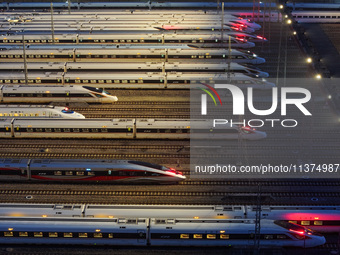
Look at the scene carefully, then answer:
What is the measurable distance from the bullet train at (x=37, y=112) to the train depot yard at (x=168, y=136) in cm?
11

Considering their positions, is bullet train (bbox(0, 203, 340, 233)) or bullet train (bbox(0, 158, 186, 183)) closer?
bullet train (bbox(0, 203, 340, 233))

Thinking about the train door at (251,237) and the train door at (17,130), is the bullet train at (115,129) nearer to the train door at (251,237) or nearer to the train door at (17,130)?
the train door at (17,130)

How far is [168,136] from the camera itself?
2510 inches

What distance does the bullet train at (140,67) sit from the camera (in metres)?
75.9

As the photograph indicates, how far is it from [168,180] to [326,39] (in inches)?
1640

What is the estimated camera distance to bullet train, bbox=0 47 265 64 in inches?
3182

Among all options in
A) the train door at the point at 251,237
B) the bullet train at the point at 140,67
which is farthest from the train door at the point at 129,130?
the train door at the point at 251,237

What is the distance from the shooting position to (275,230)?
47.8 meters

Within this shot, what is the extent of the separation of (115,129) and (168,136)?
4.53 metres

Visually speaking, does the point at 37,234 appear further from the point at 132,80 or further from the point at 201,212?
the point at 132,80

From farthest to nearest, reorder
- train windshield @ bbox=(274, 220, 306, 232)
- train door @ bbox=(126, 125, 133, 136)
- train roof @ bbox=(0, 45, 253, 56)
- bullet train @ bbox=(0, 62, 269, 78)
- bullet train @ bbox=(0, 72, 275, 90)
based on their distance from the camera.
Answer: train roof @ bbox=(0, 45, 253, 56)
bullet train @ bbox=(0, 62, 269, 78)
bullet train @ bbox=(0, 72, 275, 90)
train door @ bbox=(126, 125, 133, 136)
train windshield @ bbox=(274, 220, 306, 232)

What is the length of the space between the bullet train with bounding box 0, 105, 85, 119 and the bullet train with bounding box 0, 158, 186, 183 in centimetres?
919

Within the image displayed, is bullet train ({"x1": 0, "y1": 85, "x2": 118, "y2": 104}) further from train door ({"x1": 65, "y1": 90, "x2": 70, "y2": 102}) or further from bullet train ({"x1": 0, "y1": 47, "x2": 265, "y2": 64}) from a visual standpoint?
bullet train ({"x1": 0, "y1": 47, "x2": 265, "y2": 64})

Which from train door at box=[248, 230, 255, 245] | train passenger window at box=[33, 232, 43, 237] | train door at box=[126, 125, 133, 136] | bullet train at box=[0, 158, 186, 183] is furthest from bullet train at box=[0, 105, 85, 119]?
train door at box=[248, 230, 255, 245]
